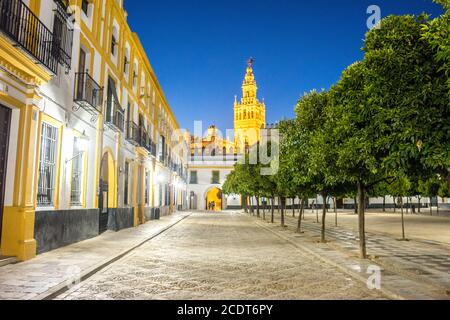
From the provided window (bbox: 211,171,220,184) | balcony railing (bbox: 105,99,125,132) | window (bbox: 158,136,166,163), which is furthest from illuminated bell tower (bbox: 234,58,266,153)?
balcony railing (bbox: 105,99,125,132)

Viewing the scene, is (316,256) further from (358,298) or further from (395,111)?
(395,111)

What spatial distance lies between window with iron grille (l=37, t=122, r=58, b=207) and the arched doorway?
16.3ft

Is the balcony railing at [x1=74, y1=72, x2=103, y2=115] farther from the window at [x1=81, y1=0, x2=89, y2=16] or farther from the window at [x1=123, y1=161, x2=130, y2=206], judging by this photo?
the window at [x1=123, y1=161, x2=130, y2=206]

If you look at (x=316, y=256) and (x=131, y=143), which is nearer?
(x=316, y=256)

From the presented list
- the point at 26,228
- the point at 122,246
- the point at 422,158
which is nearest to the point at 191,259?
the point at 122,246

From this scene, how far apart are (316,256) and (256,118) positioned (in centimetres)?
10417

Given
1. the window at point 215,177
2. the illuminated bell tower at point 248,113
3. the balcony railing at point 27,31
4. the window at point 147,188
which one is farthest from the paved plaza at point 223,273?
the illuminated bell tower at point 248,113

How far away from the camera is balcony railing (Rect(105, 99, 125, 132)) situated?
17328 millimetres

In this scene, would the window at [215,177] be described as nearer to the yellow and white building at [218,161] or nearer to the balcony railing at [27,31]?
the yellow and white building at [218,161]

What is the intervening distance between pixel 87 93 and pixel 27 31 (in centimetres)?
492

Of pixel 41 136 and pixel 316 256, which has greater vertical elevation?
pixel 41 136

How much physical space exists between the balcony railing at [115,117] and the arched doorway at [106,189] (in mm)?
1457

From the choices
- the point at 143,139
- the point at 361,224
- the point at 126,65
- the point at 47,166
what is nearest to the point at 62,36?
the point at 47,166

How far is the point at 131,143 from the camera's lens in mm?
22188
